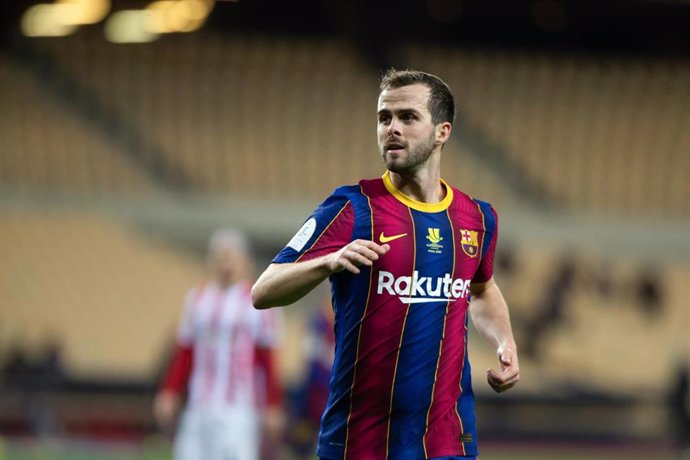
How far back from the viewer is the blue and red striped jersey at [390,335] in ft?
16.1

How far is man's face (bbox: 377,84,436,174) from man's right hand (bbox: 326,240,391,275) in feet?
1.78

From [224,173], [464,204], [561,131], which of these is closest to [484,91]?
[561,131]

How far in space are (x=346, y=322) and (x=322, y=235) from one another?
0.38m

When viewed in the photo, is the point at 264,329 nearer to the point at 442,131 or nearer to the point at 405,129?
the point at 442,131

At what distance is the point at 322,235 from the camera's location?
4.85 meters

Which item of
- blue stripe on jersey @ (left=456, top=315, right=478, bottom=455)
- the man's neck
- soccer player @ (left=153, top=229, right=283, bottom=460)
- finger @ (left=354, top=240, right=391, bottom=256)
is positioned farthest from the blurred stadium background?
finger @ (left=354, top=240, right=391, bottom=256)

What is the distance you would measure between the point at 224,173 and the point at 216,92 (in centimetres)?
188

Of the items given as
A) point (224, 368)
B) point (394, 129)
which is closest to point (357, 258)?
point (394, 129)

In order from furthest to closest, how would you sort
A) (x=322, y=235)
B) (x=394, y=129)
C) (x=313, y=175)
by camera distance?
(x=313, y=175)
(x=394, y=129)
(x=322, y=235)

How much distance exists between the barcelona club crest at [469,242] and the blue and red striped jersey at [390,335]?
0.11 metres

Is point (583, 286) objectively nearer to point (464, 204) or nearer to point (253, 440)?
point (253, 440)

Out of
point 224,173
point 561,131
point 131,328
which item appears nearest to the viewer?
point 131,328

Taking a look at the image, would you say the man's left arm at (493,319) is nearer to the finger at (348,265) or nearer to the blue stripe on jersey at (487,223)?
the blue stripe on jersey at (487,223)

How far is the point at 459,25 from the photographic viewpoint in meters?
24.3
